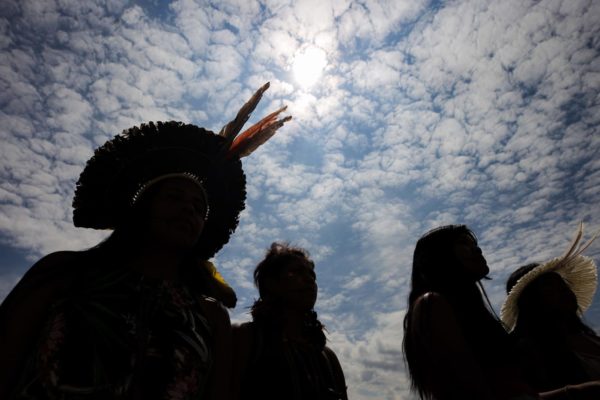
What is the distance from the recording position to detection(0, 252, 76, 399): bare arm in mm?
1835

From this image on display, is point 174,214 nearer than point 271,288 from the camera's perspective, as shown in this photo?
Yes

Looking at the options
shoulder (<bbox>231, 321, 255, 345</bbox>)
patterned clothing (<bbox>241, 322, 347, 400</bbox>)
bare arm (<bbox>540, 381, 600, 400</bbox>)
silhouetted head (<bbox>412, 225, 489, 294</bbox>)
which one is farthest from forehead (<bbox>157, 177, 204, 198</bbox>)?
bare arm (<bbox>540, 381, 600, 400</bbox>)

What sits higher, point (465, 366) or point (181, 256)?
point (181, 256)

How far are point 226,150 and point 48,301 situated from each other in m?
1.73

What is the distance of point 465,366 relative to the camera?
2490mm

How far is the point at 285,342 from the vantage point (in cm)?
338

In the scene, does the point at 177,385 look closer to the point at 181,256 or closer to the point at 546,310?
the point at 181,256

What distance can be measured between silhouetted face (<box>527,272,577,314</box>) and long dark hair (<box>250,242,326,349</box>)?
2717 mm

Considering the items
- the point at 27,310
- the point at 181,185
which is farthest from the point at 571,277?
the point at 27,310

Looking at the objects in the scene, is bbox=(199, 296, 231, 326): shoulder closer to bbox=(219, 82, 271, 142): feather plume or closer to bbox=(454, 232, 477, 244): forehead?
bbox=(219, 82, 271, 142): feather plume

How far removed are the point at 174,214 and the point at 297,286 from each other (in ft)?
5.29

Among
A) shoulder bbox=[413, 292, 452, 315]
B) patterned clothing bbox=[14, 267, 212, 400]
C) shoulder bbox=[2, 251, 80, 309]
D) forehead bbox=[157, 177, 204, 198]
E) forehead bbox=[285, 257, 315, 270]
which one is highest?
forehead bbox=[285, 257, 315, 270]

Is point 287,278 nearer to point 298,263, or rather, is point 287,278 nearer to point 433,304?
point 298,263

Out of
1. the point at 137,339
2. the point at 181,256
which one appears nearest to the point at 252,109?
the point at 181,256
